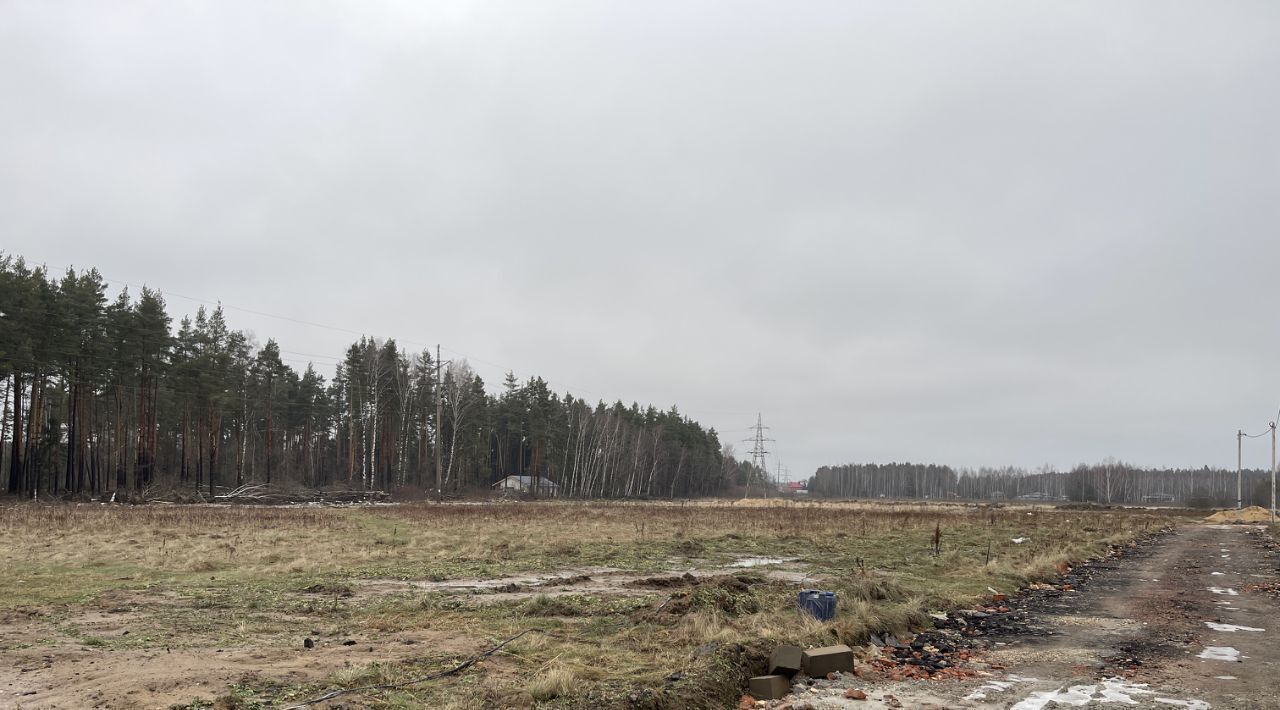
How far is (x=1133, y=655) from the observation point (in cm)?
1049

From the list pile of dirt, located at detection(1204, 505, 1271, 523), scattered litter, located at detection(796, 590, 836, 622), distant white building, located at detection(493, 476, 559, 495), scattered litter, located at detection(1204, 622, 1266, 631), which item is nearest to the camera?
scattered litter, located at detection(796, 590, 836, 622)

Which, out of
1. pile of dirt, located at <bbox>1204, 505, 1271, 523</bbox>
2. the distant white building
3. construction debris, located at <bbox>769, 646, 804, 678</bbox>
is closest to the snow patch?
construction debris, located at <bbox>769, 646, 804, 678</bbox>

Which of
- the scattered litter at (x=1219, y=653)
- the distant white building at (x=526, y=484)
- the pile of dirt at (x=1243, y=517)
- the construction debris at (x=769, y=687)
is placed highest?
the construction debris at (x=769, y=687)

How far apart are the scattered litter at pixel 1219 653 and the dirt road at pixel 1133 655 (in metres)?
0.01

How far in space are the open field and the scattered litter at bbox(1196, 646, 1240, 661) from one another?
378cm

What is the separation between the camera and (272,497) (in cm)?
5200

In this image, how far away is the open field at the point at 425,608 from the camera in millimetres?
7926

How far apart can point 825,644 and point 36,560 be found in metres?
18.9

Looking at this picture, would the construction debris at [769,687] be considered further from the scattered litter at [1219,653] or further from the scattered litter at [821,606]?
the scattered litter at [1219,653]

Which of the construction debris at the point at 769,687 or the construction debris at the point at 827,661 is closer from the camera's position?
the construction debris at the point at 769,687

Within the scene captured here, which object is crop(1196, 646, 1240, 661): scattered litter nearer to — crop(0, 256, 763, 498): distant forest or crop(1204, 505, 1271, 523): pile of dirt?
crop(0, 256, 763, 498): distant forest

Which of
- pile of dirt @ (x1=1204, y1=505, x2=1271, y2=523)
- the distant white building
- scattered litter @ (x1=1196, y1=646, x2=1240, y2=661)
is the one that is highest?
scattered litter @ (x1=1196, y1=646, x2=1240, y2=661)

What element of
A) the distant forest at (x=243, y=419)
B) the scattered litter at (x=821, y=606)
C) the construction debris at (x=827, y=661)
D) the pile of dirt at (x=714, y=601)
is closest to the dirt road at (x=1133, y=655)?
the construction debris at (x=827, y=661)

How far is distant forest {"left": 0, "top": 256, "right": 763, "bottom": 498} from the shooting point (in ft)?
155
